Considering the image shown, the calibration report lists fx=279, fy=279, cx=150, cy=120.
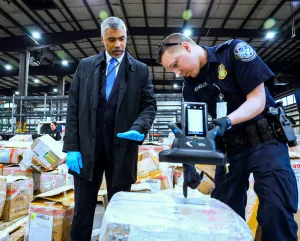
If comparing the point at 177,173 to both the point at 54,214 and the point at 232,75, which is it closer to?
the point at 54,214

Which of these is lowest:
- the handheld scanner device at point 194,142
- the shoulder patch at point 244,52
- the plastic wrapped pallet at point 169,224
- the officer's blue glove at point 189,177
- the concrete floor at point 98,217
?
the concrete floor at point 98,217

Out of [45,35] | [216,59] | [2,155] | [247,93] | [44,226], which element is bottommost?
[44,226]

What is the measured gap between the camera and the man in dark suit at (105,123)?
1420 mm

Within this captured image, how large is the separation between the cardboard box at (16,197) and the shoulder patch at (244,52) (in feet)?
7.15

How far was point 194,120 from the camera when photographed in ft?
3.26

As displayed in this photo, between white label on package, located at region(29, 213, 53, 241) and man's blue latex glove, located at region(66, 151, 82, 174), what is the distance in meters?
0.53

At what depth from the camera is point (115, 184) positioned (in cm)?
142

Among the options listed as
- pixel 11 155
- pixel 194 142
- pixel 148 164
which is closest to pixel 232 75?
pixel 194 142

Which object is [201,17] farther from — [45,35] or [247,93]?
[247,93]

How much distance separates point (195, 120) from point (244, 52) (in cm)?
37

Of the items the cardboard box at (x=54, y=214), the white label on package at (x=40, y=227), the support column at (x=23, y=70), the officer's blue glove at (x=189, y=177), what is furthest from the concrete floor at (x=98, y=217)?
the support column at (x=23, y=70)

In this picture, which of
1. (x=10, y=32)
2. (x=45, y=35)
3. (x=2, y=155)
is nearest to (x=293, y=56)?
(x=45, y=35)

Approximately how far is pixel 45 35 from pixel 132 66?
8.17 metres

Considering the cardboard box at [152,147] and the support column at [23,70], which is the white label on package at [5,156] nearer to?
the cardboard box at [152,147]
